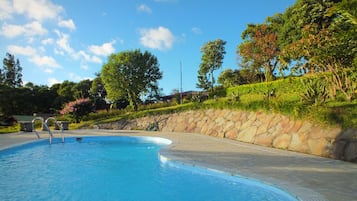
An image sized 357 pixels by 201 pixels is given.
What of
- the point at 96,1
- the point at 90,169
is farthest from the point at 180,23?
the point at 90,169

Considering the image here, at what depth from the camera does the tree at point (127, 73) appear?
2831 cm

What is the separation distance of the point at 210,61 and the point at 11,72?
40124 millimetres

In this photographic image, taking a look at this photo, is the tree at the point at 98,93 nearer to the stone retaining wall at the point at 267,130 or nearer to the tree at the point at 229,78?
the tree at the point at 229,78

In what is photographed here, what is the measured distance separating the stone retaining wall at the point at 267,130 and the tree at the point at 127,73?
12.8 m

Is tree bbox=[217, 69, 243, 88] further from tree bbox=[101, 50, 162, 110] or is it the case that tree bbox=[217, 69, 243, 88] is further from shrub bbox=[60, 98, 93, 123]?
shrub bbox=[60, 98, 93, 123]

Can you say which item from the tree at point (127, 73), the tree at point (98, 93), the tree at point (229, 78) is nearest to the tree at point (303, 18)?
the tree at point (229, 78)

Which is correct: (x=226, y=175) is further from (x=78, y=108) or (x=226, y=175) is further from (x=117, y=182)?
(x=78, y=108)

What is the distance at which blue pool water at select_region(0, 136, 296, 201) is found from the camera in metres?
4.40

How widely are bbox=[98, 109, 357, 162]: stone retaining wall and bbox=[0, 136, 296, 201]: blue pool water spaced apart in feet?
10.8

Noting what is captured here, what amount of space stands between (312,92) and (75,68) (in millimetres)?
19474

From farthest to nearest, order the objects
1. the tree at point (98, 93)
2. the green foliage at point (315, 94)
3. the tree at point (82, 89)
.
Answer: the tree at point (98, 93) < the tree at point (82, 89) < the green foliage at point (315, 94)

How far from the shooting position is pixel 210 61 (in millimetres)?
39656

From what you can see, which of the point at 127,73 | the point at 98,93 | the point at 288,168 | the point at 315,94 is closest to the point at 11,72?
the point at 98,93

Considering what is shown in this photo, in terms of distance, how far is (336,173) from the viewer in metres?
4.79
